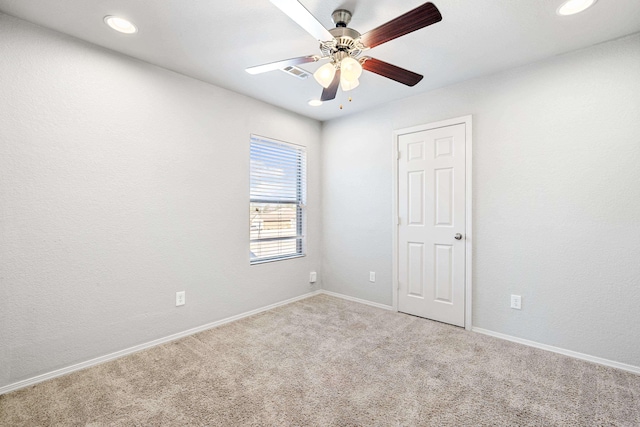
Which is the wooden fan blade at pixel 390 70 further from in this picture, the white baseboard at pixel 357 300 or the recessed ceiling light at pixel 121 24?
the white baseboard at pixel 357 300

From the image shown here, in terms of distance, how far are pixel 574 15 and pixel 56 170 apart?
3741 mm

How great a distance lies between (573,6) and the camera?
73.7 inches

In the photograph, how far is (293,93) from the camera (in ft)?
10.7

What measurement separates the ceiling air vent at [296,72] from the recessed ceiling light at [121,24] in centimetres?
117

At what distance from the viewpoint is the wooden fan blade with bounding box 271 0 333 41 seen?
1372 mm

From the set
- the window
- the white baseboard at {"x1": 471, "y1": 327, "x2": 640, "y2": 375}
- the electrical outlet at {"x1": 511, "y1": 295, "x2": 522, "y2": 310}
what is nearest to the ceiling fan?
the window

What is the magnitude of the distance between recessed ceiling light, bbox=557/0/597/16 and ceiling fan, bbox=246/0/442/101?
973mm

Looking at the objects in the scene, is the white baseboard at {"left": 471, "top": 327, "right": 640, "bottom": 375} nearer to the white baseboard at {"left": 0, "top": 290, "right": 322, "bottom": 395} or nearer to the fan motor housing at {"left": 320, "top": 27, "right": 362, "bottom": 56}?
the white baseboard at {"left": 0, "top": 290, "right": 322, "bottom": 395}

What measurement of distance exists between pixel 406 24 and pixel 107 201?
8.13ft

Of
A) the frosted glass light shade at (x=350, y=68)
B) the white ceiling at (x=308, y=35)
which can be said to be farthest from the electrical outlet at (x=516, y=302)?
the frosted glass light shade at (x=350, y=68)

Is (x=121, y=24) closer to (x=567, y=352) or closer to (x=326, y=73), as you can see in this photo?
(x=326, y=73)

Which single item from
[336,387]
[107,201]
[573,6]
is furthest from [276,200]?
[573,6]

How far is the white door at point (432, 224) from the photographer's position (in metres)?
3.05

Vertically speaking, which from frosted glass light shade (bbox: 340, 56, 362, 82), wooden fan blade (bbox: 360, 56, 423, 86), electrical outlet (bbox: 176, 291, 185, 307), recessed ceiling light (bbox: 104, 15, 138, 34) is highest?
recessed ceiling light (bbox: 104, 15, 138, 34)
